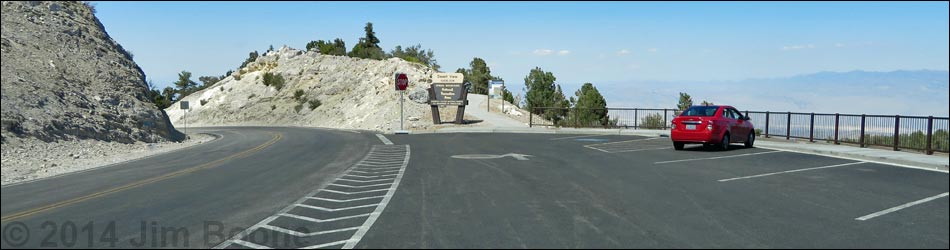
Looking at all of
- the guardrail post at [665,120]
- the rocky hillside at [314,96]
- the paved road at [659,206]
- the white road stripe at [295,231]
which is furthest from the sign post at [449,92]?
the white road stripe at [295,231]

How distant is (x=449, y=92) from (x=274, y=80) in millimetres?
40825

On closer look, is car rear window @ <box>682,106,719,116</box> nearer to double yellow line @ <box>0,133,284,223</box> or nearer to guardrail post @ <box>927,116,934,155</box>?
guardrail post @ <box>927,116,934,155</box>

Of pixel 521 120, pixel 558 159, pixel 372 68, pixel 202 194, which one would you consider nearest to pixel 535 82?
pixel 521 120

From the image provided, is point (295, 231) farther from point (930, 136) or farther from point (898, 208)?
point (930, 136)

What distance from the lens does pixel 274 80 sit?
3078 inches

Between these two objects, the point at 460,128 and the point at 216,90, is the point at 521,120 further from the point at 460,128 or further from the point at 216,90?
the point at 216,90

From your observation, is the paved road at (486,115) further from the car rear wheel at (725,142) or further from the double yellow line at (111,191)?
the double yellow line at (111,191)

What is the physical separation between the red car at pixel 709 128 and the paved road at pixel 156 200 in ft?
36.0

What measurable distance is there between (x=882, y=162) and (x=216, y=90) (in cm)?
8148

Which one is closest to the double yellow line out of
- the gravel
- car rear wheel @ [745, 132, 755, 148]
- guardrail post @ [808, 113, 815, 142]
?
the gravel

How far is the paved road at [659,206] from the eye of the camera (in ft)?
24.7

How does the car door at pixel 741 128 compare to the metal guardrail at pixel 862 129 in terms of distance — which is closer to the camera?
the metal guardrail at pixel 862 129

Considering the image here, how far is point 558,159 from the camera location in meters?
18.6

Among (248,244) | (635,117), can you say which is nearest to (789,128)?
(635,117)
